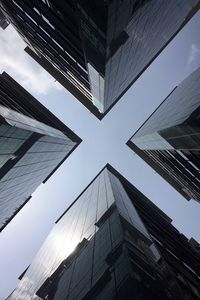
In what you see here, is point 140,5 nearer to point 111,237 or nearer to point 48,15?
point 48,15

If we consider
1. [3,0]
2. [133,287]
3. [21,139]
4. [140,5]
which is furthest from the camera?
[3,0]

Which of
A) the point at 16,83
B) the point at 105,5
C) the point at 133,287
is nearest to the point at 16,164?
the point at 105,5

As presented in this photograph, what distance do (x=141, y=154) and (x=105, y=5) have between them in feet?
196

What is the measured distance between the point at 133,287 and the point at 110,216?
982 cm

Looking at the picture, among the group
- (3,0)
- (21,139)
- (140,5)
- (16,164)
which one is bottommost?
(16,164)

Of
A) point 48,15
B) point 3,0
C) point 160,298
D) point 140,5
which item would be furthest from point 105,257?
point 3,0

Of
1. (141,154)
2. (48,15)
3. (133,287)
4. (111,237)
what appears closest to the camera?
(133,287)

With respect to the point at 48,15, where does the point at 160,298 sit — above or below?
below

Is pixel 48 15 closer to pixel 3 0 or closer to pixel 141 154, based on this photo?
pixel 3 0

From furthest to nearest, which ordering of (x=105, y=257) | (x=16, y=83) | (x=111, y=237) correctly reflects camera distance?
(x=16, y=83)
(x=111, y=237)
(x=105, y=257)

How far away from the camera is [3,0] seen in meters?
30.0

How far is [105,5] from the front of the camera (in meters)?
14.4

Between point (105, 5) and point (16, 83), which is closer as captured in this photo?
point (105, 5)

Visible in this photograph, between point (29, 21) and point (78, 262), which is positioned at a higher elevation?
point (29, 21)
